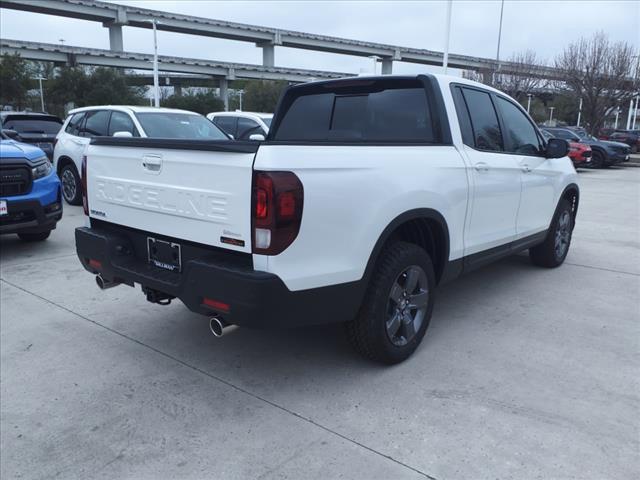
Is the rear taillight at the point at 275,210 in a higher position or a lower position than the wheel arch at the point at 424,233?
higher

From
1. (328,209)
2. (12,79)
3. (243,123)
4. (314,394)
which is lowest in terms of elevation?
(314,394)

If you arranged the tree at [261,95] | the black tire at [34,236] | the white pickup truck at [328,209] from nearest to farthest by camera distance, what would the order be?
the white pickup truck at [328,209]
the black tire at [34,236]
the tree at [261,95]

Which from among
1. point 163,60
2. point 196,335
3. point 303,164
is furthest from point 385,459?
point 163,60

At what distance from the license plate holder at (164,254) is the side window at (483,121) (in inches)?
96.5

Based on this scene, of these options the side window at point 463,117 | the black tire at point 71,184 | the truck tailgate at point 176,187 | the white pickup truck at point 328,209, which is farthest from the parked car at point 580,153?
the truck tailgate at point 176,187

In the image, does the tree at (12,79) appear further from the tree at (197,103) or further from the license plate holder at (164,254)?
the license plate holder at (164,254)

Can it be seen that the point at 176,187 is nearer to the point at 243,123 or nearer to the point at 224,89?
the point at 243,123

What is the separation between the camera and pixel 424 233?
148 inches

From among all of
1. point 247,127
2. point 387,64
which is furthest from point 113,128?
point 387,64

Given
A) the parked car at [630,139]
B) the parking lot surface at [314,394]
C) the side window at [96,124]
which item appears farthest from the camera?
the parked car at [630,139]

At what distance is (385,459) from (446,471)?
0.29m

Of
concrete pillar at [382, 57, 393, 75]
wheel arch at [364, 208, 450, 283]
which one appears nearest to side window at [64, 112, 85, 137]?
wheel arch at [364, 208, 450, 283]

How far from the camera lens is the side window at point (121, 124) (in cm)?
875

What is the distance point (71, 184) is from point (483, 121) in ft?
27.2
